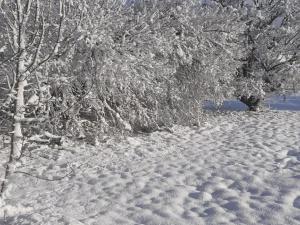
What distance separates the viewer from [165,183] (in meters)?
6.32

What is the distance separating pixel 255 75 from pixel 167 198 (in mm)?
8653

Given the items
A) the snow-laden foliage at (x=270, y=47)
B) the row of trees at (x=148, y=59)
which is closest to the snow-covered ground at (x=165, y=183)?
the row of trees at (x=148, y=59)

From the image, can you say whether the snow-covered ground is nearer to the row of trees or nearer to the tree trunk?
the tree trunk

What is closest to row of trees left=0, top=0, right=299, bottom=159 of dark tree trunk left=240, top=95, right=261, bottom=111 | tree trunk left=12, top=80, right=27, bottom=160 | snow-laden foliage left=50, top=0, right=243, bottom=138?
snow-laden foliage left=50, top=0, right=243, bottom=138

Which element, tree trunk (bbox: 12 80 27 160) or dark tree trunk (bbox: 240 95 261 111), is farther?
dark tree trunk (bbox: 240 95 261 111)

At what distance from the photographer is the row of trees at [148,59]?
830 cm

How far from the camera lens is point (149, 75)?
9.62 metres

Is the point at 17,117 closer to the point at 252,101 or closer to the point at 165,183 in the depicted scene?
the point at 165,183

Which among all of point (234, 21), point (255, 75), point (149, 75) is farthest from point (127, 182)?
point (255, 75)

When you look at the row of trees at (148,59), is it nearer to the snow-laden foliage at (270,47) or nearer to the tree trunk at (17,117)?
the snow-laden foliage at (270,47)

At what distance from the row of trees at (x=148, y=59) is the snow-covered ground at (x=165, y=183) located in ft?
2.79

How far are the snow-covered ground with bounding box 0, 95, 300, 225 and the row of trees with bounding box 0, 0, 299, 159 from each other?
85cm

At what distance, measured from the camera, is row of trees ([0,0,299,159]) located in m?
8.30

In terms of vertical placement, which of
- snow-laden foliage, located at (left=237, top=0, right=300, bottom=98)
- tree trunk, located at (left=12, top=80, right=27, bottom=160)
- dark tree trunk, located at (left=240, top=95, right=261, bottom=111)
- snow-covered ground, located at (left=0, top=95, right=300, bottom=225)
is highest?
snow-laden foliage, located at (left=237, top=0, right=300, bottom=98)
